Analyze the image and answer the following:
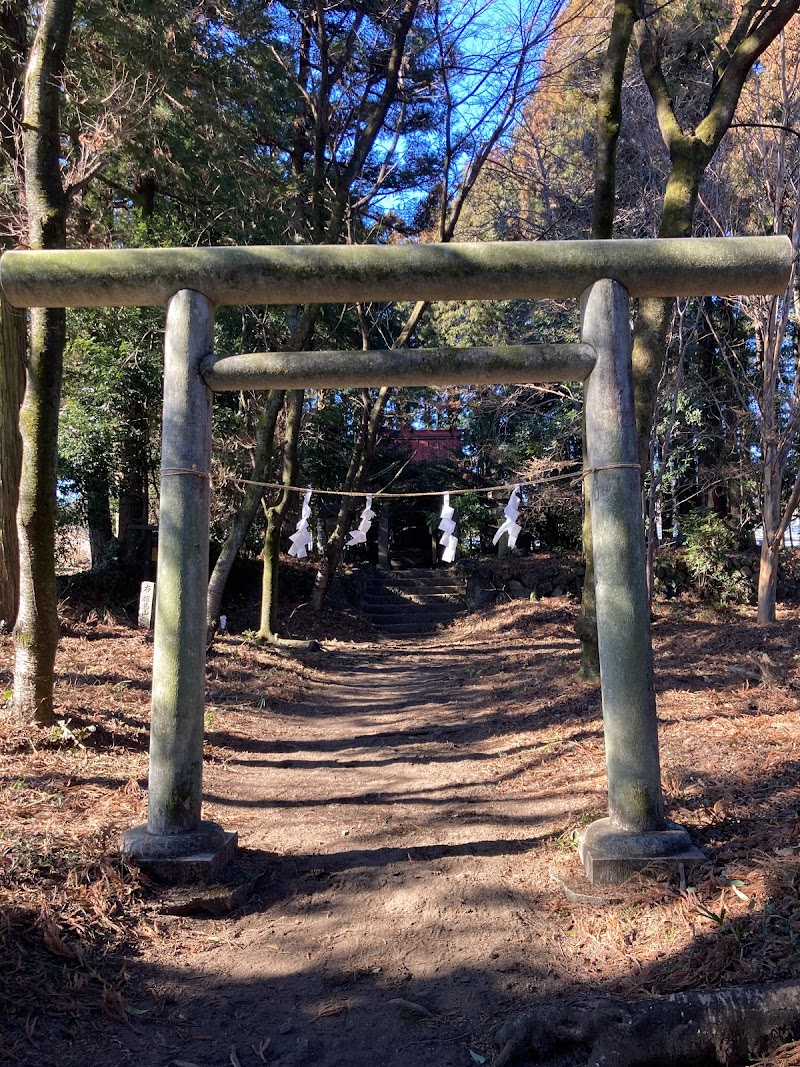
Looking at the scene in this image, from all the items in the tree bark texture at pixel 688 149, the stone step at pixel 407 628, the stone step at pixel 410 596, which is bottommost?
the stone step at pixel 407 628

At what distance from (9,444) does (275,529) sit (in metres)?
5.25

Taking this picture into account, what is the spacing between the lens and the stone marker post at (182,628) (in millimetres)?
3771

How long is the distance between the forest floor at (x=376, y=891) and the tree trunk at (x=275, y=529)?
17.4 feet

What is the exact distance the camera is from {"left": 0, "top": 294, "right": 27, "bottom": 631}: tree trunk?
8203 millimetres

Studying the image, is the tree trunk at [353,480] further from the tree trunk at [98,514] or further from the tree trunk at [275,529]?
the tree trunk at [98,514]

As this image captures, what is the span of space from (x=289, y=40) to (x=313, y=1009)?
14080mm

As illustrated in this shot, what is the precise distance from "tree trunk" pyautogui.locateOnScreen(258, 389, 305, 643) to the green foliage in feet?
27.8

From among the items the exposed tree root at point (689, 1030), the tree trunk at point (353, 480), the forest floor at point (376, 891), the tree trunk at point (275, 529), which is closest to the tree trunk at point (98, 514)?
the tree trunk at point (275, 529)

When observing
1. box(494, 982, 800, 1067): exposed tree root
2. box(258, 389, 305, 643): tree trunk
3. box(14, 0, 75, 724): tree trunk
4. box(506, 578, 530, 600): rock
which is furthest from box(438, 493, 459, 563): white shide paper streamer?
box(506, 578, 530, 600): rock

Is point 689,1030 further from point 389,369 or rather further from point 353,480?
point 353,480

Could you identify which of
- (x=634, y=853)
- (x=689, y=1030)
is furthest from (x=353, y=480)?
(x=689, y=1030)

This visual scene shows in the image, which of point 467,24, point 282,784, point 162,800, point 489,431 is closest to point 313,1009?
point 162,800

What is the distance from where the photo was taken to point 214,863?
377cm

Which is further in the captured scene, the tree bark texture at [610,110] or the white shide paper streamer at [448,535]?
the tree bark texture at [610,110]
